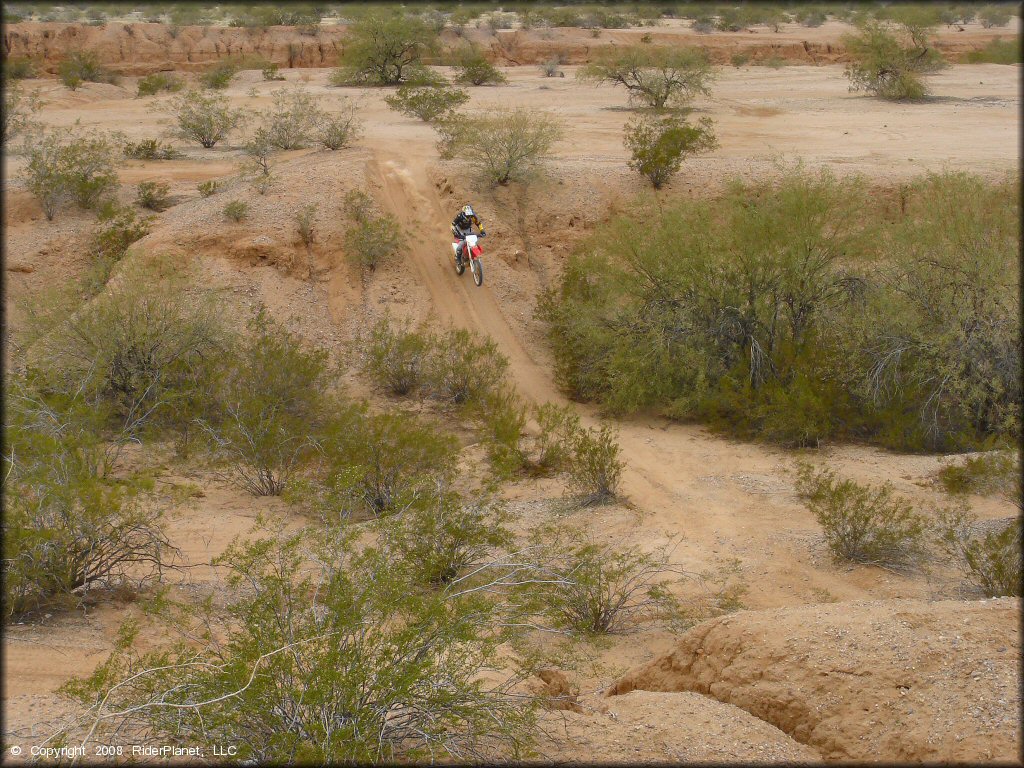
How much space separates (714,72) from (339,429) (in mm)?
25428

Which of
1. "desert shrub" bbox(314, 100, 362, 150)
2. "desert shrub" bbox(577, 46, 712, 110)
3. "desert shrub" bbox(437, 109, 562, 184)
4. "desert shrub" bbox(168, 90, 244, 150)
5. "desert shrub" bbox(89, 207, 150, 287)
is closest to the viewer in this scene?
"desert shrub" bbox(89, 207, 150, 287)

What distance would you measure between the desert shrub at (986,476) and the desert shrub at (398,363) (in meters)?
8.65

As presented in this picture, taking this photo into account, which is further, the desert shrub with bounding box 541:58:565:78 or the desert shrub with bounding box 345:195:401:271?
the desert shrub with bounding box 541:58:565:78

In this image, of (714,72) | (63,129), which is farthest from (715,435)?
(714,72)

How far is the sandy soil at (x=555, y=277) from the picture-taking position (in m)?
5.99

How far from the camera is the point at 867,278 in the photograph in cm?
1424

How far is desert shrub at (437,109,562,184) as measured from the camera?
1992 centimetres

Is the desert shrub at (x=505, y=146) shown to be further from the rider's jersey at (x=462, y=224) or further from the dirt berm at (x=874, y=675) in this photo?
the dirt berm at (x=874, y=675)

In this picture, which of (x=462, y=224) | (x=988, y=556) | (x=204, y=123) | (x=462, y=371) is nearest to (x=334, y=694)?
(x=988, y=556)

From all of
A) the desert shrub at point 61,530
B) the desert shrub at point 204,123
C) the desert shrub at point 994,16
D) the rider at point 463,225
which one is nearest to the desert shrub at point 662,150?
the rider at point 463,225

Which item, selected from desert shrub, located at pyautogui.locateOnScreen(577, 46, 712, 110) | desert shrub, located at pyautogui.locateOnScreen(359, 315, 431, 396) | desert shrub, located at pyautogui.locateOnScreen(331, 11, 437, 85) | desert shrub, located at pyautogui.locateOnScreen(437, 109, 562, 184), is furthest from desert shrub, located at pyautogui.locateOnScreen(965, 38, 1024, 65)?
desert shrub, located at pyautogui.locateOnScreen(359, 315, 431, 396)

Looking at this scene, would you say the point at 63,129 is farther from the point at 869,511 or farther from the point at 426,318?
the point at 869,511

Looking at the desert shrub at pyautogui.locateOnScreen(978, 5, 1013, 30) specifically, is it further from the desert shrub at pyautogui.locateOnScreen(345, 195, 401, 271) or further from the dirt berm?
the dirt berm

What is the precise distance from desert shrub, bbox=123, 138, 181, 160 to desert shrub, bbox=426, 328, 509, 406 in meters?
11.0
